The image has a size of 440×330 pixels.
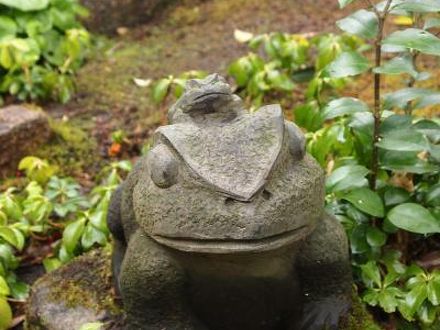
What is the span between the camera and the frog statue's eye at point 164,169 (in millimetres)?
1818

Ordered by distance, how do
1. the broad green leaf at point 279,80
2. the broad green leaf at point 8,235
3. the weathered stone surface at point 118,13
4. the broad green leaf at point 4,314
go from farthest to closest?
the weathered stone surface at point 118,13 < the broad green leaf at point 279,80 < the broad green leaf at point 8,235 < the broad green leaf at point 4,314

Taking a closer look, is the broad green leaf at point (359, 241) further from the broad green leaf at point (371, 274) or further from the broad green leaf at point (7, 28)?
the broad green leaf at point (7, 28)

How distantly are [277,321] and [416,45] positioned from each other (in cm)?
92

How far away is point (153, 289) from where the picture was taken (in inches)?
78.1

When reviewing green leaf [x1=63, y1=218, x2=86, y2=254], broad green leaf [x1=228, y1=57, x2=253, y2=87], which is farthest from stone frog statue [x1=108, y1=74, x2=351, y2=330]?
broad green leaf [x1=228, y1=57, x2=253, y2=87]

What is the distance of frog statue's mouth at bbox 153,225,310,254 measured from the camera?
A: 5.67 ft

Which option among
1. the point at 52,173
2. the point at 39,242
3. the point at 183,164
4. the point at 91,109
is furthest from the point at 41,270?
the point at 183,164

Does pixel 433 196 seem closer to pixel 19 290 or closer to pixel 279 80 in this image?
pixel 19 290

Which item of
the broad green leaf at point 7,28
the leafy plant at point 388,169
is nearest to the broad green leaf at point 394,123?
the leafy plant at point 388,169

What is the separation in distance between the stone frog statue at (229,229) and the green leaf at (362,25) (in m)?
0.66

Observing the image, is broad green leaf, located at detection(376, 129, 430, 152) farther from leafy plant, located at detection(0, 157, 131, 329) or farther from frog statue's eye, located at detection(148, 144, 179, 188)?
leafy plant, located at detection(0, 157, 131, 329)

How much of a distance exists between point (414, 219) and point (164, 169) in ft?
3.07

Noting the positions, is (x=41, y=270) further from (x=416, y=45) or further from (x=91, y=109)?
(x=416, y=45)

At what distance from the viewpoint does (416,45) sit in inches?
88.4
